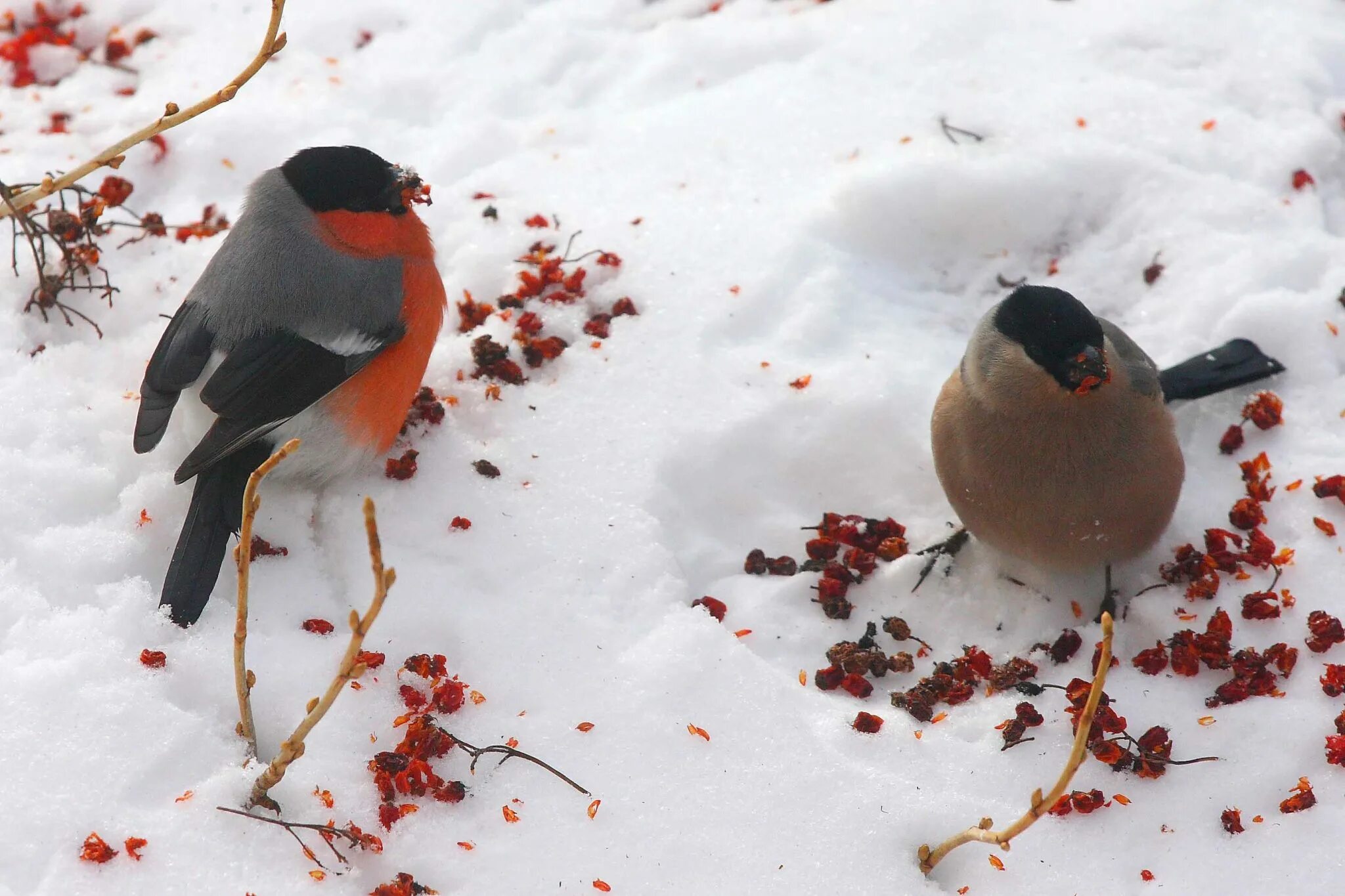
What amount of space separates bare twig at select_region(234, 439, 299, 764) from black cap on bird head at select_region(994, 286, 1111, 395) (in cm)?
174

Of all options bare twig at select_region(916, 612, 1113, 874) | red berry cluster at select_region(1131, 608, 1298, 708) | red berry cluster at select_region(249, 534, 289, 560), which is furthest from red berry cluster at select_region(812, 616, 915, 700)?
red berry cluster at select_region(249, 534, 289, 560)

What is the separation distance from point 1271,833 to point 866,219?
2.17 meters

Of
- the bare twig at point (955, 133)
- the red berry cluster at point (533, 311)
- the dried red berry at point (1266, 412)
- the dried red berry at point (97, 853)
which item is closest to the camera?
the dried red berry at point (97, 853)

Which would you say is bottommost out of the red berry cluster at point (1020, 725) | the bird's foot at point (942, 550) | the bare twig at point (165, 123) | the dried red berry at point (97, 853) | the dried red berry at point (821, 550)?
the bird's foot at point (942, 550)

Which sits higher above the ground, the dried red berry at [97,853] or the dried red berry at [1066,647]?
the dried red berry at [97,853]

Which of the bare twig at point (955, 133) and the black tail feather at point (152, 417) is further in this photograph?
the bare twig at point (955, 133)

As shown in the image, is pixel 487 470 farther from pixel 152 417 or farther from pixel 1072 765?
pixel 1072 765

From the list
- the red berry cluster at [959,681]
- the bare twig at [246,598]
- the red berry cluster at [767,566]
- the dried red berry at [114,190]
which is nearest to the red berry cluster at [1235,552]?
the red berry cluster at [959,681]

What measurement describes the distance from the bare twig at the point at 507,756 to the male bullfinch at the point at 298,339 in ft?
2.38

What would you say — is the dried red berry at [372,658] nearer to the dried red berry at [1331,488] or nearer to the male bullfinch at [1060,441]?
the male bullfinch at [1060,441]

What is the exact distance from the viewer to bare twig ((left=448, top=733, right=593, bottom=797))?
8.05 feet

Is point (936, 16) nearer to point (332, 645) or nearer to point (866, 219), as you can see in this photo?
point (866, 219)

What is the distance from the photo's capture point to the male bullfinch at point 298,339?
2.87 meters

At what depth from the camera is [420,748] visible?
247 centimetres
